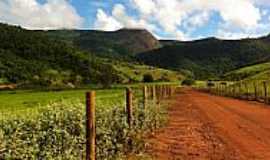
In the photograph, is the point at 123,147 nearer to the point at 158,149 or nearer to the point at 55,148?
the point at 158,149

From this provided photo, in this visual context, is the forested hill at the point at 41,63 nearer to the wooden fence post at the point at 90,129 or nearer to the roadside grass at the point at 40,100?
the roadside grass at the point at 40,100

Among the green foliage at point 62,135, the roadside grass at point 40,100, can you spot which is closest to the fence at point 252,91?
the roadside grass at point 40,100

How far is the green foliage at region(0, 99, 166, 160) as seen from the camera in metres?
9.45

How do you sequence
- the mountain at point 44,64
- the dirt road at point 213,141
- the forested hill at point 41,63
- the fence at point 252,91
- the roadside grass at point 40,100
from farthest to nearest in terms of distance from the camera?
the forested hill at point 41,63 < the mountain at point 44,64 < the fence at point 252,91 < the dirt road at point 213,141 < the roadside grass at point 40,100

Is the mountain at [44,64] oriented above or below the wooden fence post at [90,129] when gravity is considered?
above

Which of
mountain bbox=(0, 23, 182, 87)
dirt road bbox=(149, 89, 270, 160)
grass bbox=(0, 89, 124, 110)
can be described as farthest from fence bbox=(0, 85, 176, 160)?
mountain bbox=(0, 23, 182, 87)

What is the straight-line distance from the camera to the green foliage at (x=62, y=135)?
9.45m

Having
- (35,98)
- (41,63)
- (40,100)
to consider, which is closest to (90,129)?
(40,100)

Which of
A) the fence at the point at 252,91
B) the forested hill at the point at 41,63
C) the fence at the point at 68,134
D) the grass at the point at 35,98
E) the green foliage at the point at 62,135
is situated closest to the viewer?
the green foliage at the point at 62,135

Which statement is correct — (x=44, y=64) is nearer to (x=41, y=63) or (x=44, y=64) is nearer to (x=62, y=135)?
(x=41, y=63)

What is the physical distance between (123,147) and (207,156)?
7.48ft

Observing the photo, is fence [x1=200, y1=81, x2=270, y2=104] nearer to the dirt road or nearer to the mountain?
the dirt road

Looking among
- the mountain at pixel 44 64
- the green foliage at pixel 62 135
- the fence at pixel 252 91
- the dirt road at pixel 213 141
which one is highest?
the mountain at pixel 44 64

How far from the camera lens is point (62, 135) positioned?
414 inches
